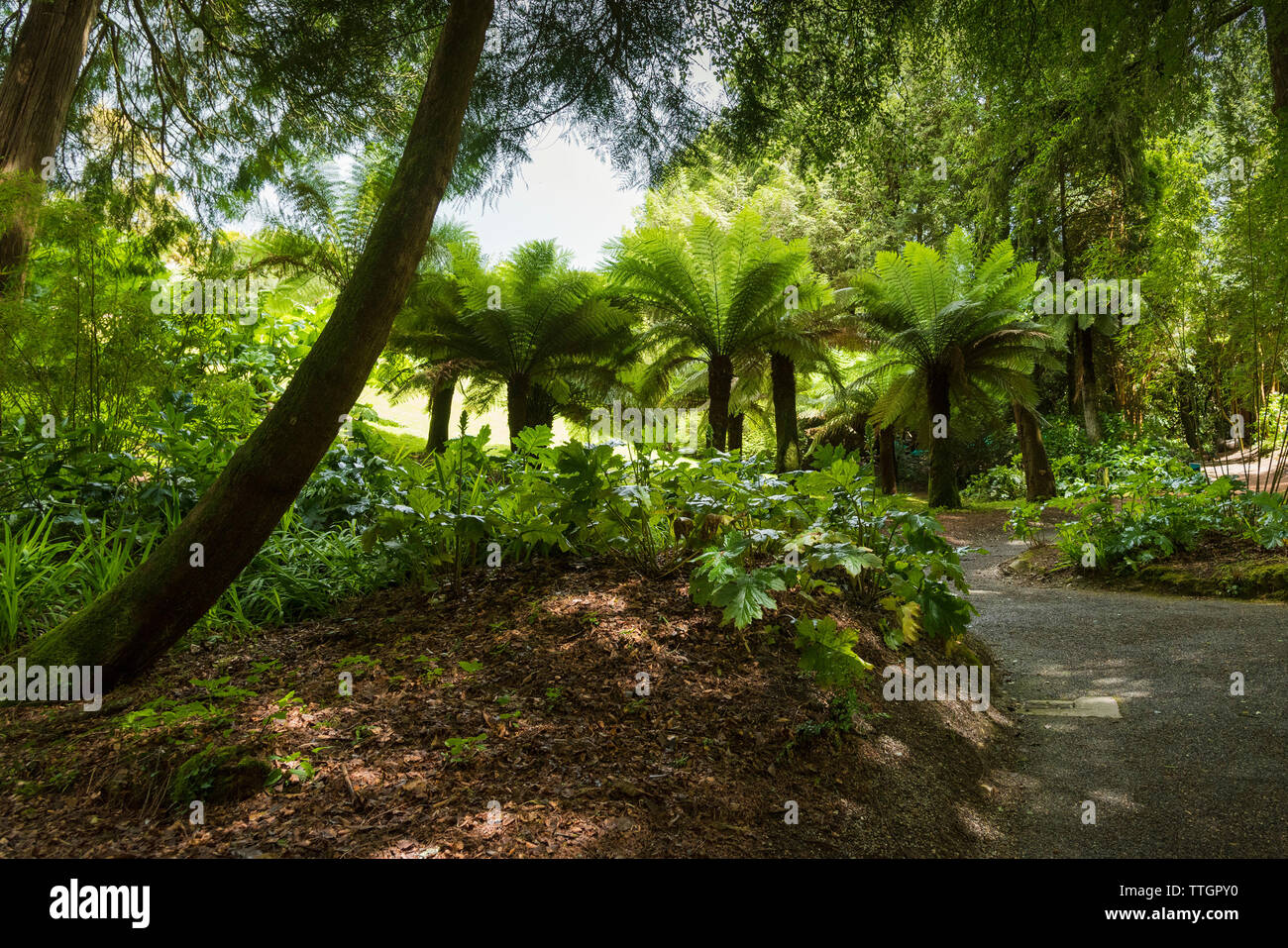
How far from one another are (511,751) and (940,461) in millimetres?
10668

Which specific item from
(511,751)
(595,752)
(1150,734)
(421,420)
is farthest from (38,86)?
(421,420)

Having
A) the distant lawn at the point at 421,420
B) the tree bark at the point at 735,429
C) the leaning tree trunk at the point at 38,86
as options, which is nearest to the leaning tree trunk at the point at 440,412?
the distant lawn at the point at 421,420

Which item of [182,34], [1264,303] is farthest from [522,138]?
[1264,303]

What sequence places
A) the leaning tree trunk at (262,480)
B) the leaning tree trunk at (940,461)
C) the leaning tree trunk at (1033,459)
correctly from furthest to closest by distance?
the leaning tree trunk at (1033,459), the leaning tree trunk at (940,461), the leaning tree trunk at (262,480)

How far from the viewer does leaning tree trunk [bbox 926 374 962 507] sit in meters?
11.0

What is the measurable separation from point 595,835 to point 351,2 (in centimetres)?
361

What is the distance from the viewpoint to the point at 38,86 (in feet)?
12.7

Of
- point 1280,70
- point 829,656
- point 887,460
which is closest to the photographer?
point 829,656

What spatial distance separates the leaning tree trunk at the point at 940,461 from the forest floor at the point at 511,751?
363 inches

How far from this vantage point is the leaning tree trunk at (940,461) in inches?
433

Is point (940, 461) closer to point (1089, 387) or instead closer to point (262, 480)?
point (1089, 387)

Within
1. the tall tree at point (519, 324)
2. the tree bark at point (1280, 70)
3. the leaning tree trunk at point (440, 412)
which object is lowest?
the leaning tree trunk at point (440, 412)

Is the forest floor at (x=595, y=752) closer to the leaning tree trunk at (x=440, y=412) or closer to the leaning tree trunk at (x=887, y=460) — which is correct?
the leaning tree trunk at (x=440, y=412)
